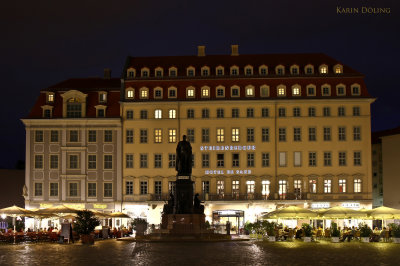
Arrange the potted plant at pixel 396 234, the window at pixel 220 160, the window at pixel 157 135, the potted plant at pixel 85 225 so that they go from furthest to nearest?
1. the window at pixel 157 135
2. the window at pixel 220 160
3. the potted plant at pixel 396 234
4. the potted plant at pixel 85 225

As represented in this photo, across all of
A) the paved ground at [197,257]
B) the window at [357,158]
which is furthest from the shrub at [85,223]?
the window at [357,158]

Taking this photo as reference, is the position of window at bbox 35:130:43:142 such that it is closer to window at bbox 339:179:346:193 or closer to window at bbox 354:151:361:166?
window at bbox 339:179:346:193

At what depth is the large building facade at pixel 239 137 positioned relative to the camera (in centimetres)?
7369

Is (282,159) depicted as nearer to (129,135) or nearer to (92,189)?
(129,135)

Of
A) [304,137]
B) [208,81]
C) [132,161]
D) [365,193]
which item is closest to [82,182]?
[132,161]

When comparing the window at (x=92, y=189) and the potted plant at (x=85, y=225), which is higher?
the window at (x=92, y=189)

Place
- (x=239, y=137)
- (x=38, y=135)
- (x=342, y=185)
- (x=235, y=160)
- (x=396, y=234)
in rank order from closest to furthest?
(x=396, y=234), (x=342, y=185), (x=235, y=160), (x=239, y=137), (x=38, y=135)

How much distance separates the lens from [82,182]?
245 ft

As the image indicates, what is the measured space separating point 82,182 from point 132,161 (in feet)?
19.0

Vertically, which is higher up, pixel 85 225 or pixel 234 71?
pixel 234 71

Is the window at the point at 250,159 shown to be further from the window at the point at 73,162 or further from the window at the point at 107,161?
the window at the point at 73,162

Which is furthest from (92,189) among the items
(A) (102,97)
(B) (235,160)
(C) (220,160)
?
(B) (235,160)

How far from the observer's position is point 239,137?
74562mm

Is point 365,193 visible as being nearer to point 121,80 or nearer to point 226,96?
point 226,96
